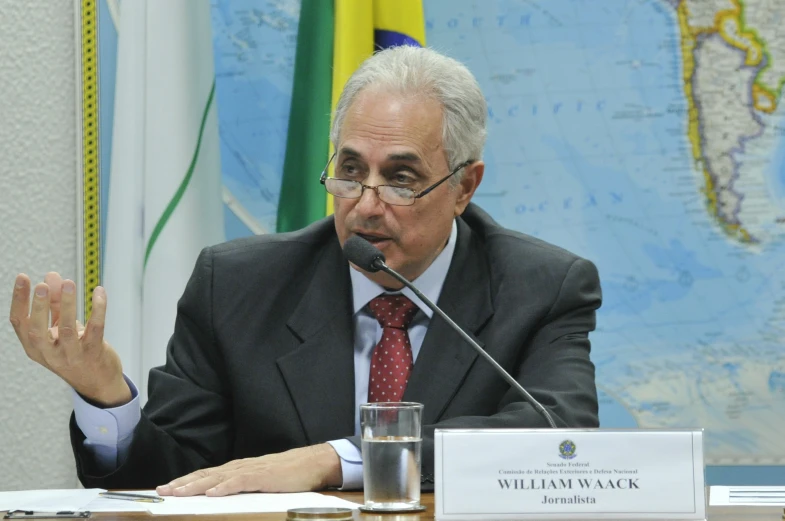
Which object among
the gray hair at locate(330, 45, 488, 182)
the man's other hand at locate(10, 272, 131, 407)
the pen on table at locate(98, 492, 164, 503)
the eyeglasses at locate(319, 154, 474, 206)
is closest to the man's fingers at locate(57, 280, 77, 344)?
the man's other hand at locate(10, 272, 131, 407)

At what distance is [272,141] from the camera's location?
3146 mm

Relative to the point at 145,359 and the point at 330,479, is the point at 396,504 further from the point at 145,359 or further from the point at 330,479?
the point at 145,359

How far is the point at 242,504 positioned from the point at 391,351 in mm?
764

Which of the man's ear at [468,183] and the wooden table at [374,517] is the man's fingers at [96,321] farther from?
the man's ear at [468,183]

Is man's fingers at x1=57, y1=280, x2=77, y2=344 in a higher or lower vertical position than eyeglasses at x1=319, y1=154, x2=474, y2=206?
lower

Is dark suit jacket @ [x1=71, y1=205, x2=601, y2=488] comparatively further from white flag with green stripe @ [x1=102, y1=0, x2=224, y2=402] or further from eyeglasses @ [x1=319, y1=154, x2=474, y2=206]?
white flag with green stripe @ [x1=102, y1=0, x2=224, y2=402]

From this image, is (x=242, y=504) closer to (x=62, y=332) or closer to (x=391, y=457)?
(x=391, y=457)

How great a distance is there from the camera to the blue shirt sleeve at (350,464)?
169 centimetres

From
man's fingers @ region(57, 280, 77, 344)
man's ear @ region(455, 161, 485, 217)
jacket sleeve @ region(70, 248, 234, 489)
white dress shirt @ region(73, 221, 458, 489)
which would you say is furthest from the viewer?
man's ear @ region(455, 161, 485, 217)

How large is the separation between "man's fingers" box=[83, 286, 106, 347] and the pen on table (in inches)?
9.7

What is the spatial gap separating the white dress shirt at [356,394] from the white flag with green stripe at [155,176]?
2.49ft

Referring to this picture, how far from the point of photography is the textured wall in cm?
319

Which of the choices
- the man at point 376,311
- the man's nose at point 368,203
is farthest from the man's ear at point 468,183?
the man's nose at point 368,203

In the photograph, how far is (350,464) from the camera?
1701 mm
